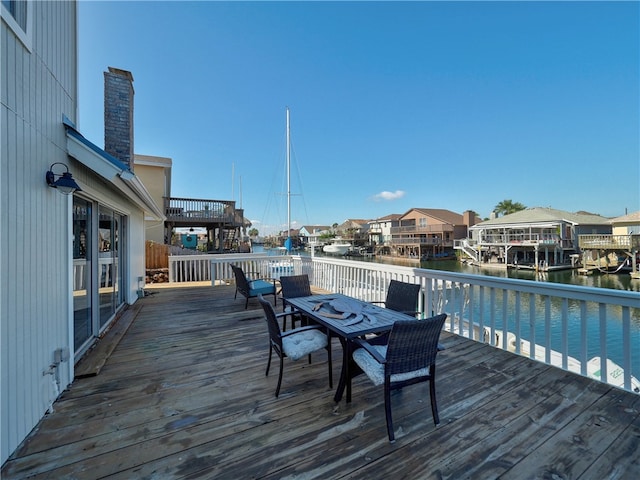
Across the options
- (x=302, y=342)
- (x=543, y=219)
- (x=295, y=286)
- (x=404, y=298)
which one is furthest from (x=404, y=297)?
(x=543, y=219)

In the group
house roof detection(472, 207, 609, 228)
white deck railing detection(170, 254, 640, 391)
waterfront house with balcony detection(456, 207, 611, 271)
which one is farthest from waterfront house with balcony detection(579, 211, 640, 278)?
white deck railing detection(170, 254, 640, 391)

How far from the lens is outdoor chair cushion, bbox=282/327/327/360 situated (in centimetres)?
237

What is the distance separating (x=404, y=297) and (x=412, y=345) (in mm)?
1536

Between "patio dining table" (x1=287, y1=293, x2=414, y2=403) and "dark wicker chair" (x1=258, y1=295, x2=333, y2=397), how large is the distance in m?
0.15

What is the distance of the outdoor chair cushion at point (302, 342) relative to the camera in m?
2.37

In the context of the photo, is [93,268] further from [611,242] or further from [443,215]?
[443,215]

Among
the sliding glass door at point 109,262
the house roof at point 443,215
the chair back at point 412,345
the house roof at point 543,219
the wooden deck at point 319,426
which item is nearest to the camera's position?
the wooden deck at point 319,426

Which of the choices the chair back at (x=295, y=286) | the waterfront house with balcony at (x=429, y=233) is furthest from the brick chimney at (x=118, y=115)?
the waterfront house with balcony at (x=429, y=233)

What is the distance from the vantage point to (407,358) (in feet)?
6.04

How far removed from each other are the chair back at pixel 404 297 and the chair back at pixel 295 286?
51.6 inches

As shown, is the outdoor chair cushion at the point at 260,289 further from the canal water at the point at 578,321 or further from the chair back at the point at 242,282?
the canal water at the point at 578,321

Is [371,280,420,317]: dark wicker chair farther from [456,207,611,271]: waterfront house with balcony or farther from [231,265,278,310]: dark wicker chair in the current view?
[456,207,611,271]: waterfront house with balcony

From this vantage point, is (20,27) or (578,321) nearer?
(20,27)

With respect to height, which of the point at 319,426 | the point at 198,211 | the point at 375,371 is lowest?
the point at 319,426
